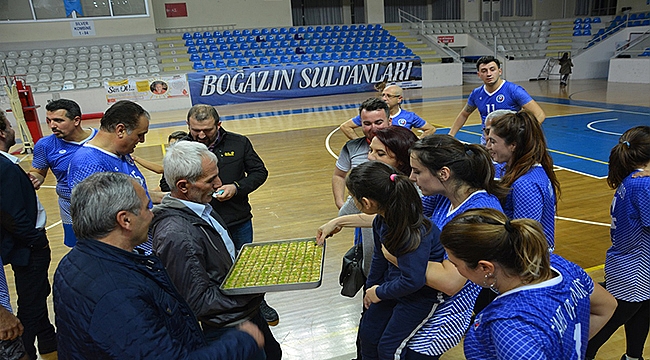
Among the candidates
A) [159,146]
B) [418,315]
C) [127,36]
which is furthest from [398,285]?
[127,36]

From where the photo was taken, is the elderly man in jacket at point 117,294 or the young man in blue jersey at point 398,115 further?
the young man in blue jersey at point 398,115

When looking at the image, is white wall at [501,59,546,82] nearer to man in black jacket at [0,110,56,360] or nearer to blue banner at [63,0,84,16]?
blue banner at [63,0,84,16]

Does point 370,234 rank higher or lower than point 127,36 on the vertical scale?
lower

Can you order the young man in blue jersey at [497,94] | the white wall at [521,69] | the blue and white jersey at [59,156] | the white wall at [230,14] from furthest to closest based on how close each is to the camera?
the white wall at [230,14] → the white wall at [521,69] → the young man in blue jersey at [497,94] → the blue and white jersey at [59,156]

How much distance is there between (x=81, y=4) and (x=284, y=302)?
2089 cm

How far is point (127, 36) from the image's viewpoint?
828 inches

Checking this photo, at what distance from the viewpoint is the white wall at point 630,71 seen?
63.8 feet

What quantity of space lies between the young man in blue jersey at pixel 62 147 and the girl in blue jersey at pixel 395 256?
269cm

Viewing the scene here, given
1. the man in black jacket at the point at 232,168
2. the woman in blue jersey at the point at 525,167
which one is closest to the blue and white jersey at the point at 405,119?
the man in black jacket at the point at 232,168

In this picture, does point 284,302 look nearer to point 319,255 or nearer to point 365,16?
point 319,255

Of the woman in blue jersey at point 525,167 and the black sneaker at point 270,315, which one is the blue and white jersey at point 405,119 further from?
the black sneaker at point 270,315

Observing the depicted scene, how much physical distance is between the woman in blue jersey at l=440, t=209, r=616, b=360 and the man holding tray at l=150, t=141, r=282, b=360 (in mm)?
973

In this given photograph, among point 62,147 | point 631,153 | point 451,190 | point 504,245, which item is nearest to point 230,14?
point 62,147

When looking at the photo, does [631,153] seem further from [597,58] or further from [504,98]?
[597,58]
